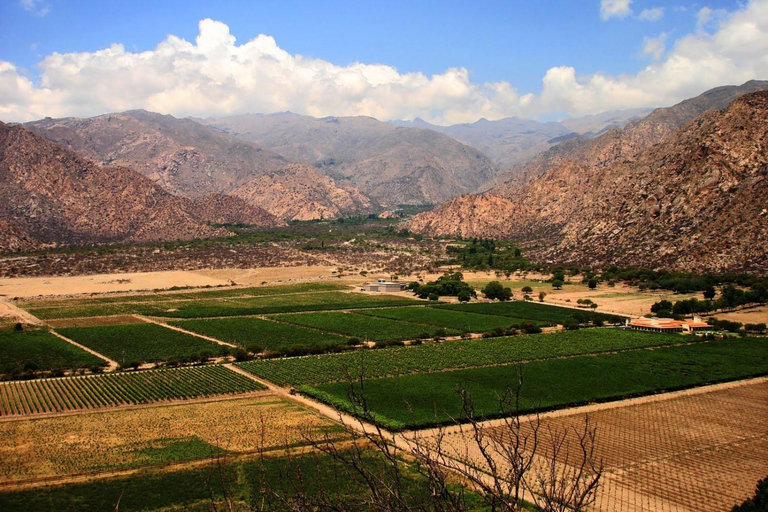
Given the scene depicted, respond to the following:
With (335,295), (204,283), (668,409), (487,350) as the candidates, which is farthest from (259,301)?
(668,409)

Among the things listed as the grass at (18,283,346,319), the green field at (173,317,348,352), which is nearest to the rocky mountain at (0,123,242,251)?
the grass at (18,283,346,319)

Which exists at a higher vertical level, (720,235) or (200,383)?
(720,235)

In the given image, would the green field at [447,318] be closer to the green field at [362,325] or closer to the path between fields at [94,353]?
the green field at [362,325]

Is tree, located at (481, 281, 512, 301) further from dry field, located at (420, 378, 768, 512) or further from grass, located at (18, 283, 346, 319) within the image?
dry field, located at (420, 378, 768, 512)

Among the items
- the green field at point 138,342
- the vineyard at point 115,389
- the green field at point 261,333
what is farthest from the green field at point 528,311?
the vineyard at point 115,389

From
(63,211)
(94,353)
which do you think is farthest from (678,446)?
(63,211)

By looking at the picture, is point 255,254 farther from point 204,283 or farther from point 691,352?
point 691,352
